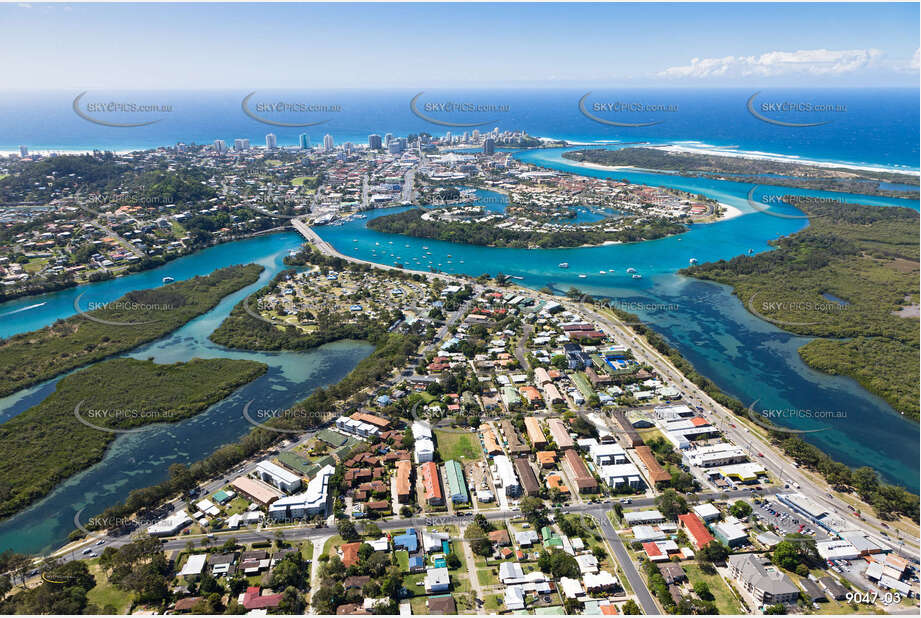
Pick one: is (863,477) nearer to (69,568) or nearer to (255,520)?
(255,520)

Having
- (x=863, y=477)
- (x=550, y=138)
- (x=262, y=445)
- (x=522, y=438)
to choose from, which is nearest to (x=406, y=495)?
(x=522, y=438)

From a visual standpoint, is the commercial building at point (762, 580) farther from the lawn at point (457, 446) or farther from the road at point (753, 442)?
the lawn at point (457, 446)

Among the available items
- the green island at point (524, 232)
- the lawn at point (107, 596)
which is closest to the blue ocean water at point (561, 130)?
the green island at point (524, 232)

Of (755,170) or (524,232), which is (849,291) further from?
(755,170)

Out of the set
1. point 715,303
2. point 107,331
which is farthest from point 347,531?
point 715,303

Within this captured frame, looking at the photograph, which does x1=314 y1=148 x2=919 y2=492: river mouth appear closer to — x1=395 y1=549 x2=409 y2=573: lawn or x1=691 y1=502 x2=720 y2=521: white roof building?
x1=691 y1=502 x2=720 y2=521: white roof building

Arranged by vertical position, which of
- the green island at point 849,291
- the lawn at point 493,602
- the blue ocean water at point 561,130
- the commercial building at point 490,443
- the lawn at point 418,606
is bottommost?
the lawn at point 418,606
